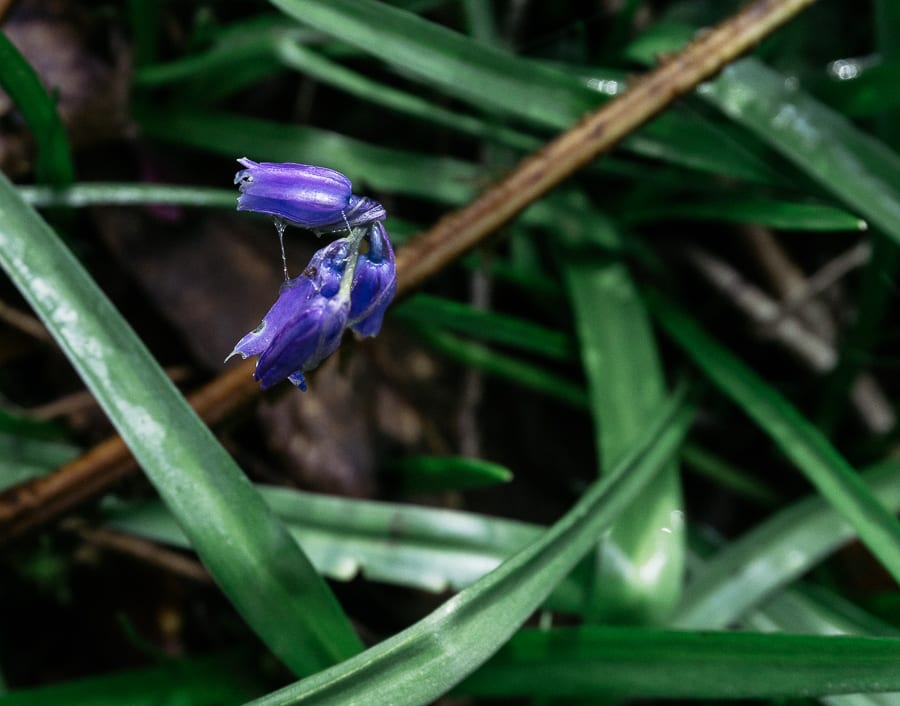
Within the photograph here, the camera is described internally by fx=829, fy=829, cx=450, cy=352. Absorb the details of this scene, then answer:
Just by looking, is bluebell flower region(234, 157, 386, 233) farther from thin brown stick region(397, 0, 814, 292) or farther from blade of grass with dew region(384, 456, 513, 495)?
blade of grass with dew region(384, 456, 513, 495)

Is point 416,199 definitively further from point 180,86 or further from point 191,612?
point 191,612

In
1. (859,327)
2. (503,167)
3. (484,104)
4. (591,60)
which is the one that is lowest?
(859,327)

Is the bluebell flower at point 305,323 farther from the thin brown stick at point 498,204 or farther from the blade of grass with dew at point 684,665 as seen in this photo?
the blade of grass with dew at point 684,665

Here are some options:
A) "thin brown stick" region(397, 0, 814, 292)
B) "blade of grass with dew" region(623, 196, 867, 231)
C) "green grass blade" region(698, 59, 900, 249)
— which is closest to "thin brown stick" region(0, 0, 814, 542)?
"thin brown stick" region(397, 0, 814, 292)

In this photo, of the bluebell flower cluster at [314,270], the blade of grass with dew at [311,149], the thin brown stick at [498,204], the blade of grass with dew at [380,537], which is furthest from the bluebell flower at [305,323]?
the blade of grass with dew at [311,149]

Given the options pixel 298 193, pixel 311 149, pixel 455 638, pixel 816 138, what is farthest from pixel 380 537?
pixel 816 138

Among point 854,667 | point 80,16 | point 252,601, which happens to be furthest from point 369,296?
point 80,16
